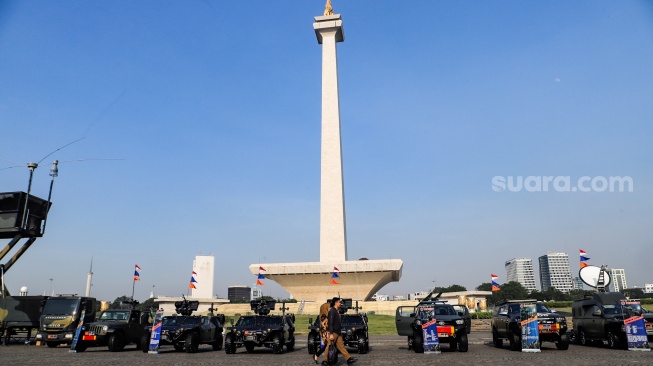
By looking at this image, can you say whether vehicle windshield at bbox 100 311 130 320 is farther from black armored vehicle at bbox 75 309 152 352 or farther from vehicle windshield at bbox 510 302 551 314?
vehicle windshield at bbox 510 302 551 314

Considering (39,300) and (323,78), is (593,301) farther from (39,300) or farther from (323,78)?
(323,78)

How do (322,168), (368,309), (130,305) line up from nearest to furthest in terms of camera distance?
1. (130,305)
2. (368,309)
3. (322,168)

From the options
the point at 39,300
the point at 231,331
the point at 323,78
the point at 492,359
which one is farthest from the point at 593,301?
the point at 323,78

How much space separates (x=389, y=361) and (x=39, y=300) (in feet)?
64.5

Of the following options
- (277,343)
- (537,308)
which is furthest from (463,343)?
(277,343)

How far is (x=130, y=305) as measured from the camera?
22.2m

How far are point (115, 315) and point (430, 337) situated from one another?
13.2 m

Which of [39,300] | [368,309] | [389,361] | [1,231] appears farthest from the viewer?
[368,309]

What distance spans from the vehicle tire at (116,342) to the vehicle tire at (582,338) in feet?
61.1

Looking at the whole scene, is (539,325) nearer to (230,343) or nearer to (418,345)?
(418,345)

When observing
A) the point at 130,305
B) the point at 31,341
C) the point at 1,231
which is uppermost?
the point at 1,231

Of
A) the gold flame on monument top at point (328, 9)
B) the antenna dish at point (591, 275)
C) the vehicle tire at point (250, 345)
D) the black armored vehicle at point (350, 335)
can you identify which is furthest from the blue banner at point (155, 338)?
the gold flame on monument top at point (328, 9)

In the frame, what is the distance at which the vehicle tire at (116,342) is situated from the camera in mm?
18844

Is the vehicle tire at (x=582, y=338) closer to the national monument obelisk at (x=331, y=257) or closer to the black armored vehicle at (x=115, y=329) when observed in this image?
the black armored vehicle at (x=115, y=329)
